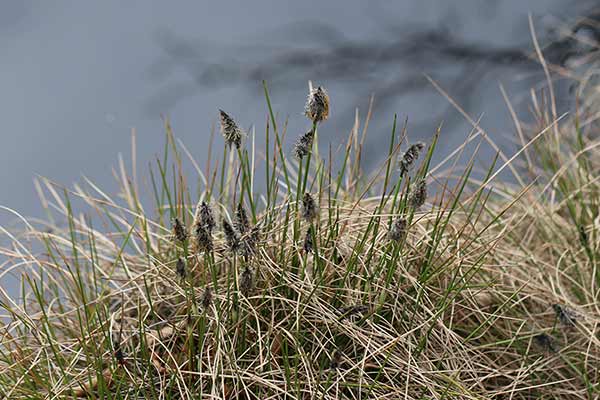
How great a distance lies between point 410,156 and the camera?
1409 mm

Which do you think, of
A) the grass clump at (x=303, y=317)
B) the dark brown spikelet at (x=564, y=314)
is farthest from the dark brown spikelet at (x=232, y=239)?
the dark brown spikelet at (x=564, y=314)

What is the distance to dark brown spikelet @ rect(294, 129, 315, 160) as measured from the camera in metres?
1.36

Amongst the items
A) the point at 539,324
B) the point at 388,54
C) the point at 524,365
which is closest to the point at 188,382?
the point at 524,365

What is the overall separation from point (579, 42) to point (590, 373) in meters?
2.72

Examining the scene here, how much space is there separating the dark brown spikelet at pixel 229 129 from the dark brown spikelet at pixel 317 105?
0.12 m

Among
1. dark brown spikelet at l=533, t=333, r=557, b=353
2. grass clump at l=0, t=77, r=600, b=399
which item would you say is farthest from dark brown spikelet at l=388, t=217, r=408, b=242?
dark brown spikelet at l=533, t=333, r=557, b=353

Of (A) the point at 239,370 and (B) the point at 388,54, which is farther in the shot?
(B) the point at 388,54

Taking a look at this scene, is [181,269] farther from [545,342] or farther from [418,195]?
[545,342]

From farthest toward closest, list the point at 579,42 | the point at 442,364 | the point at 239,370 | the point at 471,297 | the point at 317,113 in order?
the point at 579,42
the point at 471,297
the point at 442,364
the point at 239,370
the point at 317,113

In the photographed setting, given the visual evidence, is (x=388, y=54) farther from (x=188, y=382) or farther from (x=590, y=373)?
(x=188, y=382)

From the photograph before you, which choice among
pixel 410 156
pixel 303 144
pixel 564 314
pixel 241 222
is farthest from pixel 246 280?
pixel 564 314

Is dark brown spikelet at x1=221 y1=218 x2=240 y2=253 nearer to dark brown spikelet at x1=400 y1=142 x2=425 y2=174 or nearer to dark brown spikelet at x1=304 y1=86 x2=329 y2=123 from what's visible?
dark brown spikelet at x1=304 y1=86 x2=329 y2=123

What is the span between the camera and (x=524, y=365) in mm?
1745

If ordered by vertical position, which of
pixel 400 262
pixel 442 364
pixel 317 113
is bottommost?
pixel 442 364
